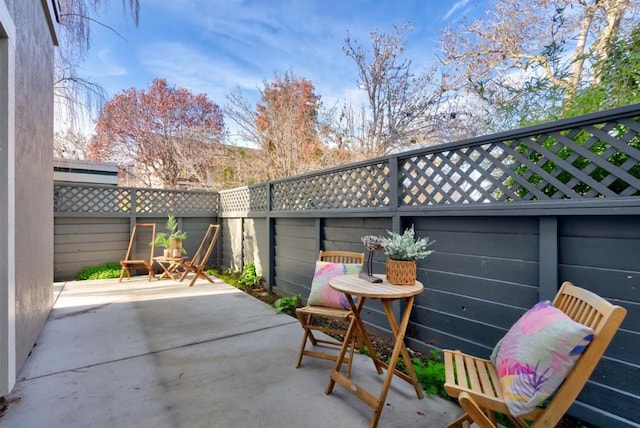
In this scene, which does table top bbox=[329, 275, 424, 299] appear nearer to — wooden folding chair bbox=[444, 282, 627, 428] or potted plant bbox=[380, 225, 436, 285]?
potted plant bbox=[380, 225, 436, 285]

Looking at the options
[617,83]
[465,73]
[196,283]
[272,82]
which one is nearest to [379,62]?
[465,73]

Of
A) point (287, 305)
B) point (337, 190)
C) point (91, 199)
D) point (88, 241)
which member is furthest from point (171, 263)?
point (337, 190)

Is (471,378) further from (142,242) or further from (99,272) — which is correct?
(99,272)

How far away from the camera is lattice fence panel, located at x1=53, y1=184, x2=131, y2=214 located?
5.07 meters

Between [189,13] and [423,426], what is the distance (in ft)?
20.3

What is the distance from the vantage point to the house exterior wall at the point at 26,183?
5.90ft

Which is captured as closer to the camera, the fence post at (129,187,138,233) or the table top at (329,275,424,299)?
the table top at (329,275,424,299)

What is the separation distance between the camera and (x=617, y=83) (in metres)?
1.88

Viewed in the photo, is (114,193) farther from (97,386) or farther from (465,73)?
(465,73)

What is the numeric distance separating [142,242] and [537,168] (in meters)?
6.09

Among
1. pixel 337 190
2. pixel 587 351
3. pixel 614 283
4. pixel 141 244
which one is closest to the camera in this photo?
pixel 587 351

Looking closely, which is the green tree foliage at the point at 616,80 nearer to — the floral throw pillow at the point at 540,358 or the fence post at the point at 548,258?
the fence post at the point at 548,258

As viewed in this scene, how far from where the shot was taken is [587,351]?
3.38 feet

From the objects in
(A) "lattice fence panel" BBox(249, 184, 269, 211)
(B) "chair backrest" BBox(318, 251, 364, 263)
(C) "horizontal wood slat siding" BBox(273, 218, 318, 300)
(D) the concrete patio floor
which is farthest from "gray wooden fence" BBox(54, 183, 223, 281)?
(B) "chair backrest" BBox(318, 251, 364, 263)
